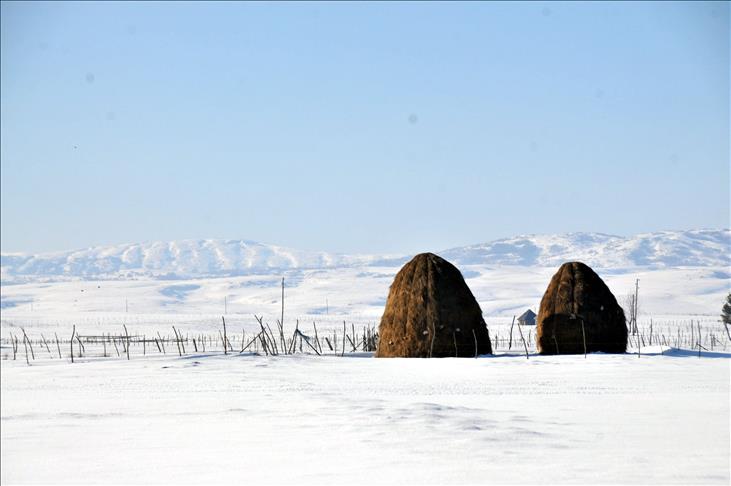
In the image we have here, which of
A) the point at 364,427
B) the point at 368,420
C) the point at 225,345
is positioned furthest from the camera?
the point at 225,345

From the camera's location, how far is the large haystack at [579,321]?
26828mm

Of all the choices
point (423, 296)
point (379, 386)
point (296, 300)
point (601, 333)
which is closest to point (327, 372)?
point (379, 386)

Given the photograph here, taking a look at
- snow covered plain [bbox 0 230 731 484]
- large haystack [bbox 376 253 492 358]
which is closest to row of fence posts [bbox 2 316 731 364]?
large haystack [bbox 376 253 492 358]

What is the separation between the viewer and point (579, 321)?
26.8 m

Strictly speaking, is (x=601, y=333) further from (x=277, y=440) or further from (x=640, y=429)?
(x=277, y=440)

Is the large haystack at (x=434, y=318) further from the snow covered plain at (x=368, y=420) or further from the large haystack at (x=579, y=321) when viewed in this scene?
the large haystack at (x=579, y=321)

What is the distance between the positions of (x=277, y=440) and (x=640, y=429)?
4412 mm

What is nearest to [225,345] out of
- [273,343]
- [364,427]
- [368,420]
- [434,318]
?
[273,343]

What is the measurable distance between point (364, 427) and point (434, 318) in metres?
14.0

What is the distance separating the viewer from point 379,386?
18.2 metres

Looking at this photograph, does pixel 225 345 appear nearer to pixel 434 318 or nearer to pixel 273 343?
pixel 273 343

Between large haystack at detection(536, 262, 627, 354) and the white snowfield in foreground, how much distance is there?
575 cm

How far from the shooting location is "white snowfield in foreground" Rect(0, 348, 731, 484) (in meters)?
9.59

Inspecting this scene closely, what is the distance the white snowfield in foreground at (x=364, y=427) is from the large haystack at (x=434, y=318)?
4.94 m
